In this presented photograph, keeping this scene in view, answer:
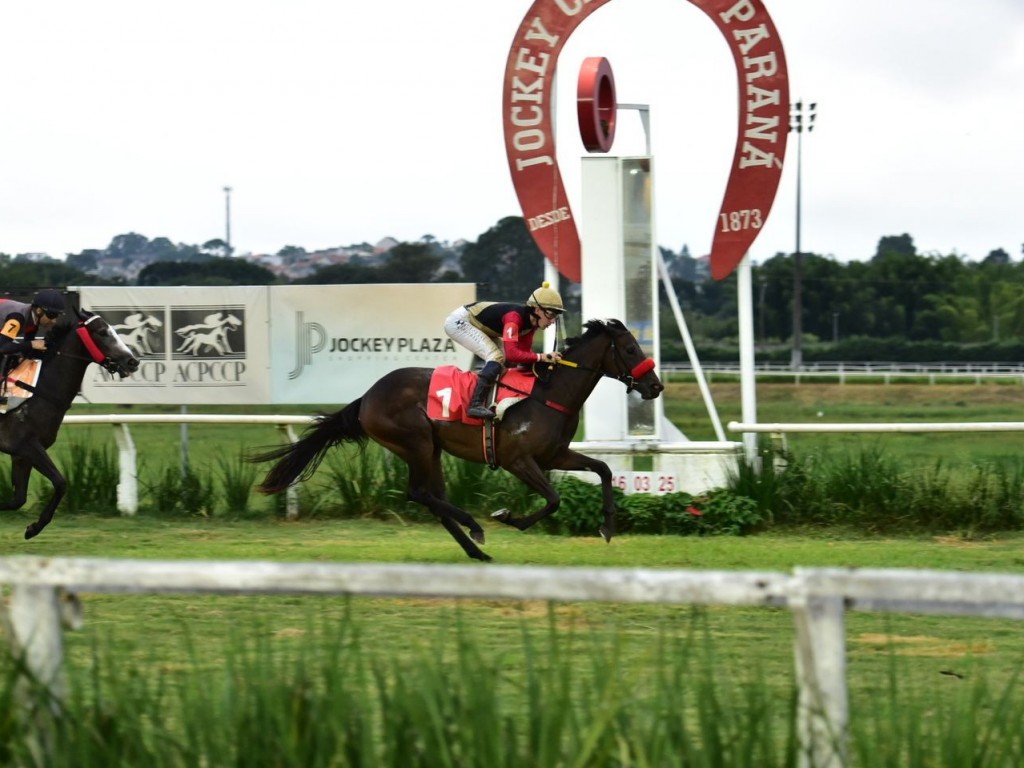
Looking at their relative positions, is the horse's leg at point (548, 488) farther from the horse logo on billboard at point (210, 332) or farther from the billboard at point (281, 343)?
the horse logo on billboard at point (210, 332)

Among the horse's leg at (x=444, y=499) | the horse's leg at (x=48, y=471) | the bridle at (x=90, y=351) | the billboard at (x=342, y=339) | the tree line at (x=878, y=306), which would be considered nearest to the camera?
the horse's leg at (x=444, y=499)

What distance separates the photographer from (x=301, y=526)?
10.2 meters

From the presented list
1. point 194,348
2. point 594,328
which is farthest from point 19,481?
point 594,328

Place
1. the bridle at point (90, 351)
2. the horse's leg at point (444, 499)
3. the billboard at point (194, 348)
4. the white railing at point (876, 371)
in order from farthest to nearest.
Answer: the white railing at point (876, 371) → the billboard at point (194, 348) → the bridle at point (90, 351) → the horse's leg at point (444, 499)

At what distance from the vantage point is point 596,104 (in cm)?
995

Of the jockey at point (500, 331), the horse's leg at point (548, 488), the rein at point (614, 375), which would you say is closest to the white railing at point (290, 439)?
the horse's leg at point (548, 488)

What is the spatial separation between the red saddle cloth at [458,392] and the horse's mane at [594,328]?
0.34 metres

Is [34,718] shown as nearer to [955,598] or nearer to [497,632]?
[955,598]

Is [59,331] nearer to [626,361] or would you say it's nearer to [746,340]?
[626,361]

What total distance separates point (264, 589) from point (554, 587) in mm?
589

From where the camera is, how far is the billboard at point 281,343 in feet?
37.2

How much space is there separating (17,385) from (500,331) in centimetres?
314

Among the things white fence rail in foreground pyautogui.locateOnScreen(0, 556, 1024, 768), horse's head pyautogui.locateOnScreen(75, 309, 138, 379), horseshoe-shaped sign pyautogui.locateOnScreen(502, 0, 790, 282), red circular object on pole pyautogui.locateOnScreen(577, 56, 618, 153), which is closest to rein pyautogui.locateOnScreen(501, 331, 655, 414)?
horseshoe-shaped sign pyautogui.locateOnScreen(502, 0, 790, 282)

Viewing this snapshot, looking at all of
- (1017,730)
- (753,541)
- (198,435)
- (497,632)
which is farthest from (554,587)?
(198,435)
